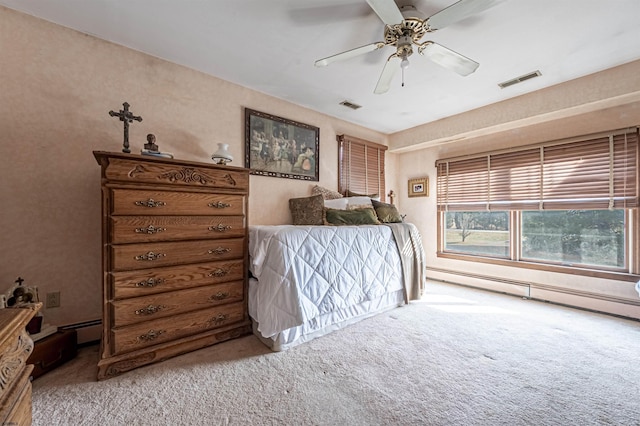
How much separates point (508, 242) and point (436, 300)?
1.34 meters

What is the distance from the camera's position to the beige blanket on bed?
2.90 m

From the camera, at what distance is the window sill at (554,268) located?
256cm

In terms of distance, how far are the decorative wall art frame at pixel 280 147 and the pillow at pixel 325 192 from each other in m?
0.14

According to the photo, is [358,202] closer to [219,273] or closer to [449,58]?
[449,58]

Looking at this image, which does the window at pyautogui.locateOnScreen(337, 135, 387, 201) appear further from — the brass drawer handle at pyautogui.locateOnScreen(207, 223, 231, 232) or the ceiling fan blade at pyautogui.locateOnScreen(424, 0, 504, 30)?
the ceiling fan blade at pyautogui.locateOnScreen(424, 0, 504, 30)

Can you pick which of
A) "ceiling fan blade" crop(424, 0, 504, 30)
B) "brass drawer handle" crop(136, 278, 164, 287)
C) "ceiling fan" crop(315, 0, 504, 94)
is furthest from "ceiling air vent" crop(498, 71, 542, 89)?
"brass drawer handle" crop(136, 278, 164, 287)

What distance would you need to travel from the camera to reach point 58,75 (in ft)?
6.23

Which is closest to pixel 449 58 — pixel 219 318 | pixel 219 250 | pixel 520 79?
pixel 520 79

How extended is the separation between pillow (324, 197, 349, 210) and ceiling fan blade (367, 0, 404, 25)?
202 centimetres

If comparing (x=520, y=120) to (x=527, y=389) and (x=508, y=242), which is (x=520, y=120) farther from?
(x=527, y=389)

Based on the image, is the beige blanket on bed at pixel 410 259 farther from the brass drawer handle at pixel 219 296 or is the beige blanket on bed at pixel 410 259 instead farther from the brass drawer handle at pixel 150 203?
the brass drawer handle at pixel 150 203

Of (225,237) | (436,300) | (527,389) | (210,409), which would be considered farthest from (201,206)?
(436,300)

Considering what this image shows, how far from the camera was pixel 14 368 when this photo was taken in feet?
2.13

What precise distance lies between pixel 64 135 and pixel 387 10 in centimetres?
244
